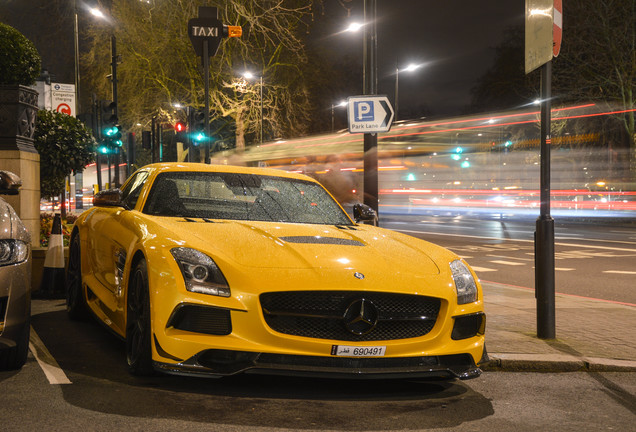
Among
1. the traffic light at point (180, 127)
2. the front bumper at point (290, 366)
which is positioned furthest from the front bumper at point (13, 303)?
the traffic light at point (180, 127)

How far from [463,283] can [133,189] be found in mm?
3130

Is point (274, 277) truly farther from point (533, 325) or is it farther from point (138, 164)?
point (138, 164)

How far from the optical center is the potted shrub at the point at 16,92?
1044 centimetres

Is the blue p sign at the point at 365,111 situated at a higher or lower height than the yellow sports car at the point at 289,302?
higher

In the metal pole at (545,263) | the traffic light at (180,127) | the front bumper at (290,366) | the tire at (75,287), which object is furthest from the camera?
the traffic light at (180,127)

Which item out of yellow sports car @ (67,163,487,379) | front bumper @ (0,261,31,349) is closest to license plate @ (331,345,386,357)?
yellow sports car @ (67,163,487,379)

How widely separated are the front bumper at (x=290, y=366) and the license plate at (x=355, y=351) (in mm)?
36

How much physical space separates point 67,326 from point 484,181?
24.7 metres

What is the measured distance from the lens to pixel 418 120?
29609mm

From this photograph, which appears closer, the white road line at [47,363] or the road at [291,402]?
the road at [291,402]

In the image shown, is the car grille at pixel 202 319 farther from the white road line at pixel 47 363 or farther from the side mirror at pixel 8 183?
the side mirror at pixel 8 183

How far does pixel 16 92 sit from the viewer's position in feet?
34.7

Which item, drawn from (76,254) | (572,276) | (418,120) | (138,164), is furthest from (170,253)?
(138,164)

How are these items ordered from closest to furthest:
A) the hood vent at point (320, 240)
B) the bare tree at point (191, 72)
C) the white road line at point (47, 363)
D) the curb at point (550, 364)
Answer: the white road line at point (47, 363), the hood vent at point (320, 240), the curb at point (550, 364), the bare tree at point (191, 72)
